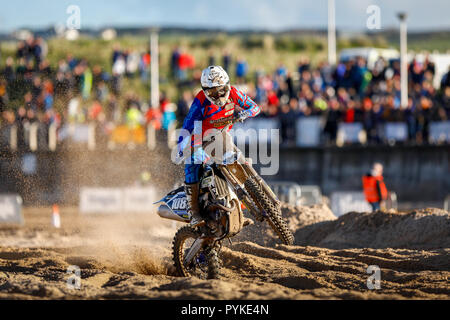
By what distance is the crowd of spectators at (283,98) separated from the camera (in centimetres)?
2447

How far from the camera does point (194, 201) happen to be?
29.0 ft

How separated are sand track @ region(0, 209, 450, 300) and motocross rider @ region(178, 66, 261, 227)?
1.04 metres

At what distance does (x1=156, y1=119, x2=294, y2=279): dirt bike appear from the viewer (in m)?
8.59

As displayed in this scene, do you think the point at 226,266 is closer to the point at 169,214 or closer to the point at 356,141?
the point at 169,214

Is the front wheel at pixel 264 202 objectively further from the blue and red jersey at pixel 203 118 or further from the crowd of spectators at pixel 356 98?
the crowd of spectators at pixel 356 98

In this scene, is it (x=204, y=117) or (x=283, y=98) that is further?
(x=283, y=98)

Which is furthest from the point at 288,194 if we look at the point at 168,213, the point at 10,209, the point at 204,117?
the point at 204,117

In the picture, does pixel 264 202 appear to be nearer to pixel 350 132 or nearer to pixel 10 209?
pixel 10 209

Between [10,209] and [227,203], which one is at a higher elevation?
[227,203]

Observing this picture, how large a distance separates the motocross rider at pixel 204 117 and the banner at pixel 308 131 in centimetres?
1628

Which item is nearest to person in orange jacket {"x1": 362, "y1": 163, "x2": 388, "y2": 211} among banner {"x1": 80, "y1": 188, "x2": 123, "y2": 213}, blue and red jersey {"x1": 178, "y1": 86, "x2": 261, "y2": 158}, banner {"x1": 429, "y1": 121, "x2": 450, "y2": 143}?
banner {"x1": 80, "y1": 188, "x2": 123, "y2": 213}

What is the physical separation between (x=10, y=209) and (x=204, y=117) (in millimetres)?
11476

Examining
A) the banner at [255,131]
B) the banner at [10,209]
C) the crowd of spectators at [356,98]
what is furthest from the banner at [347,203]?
the banner at [10,209]

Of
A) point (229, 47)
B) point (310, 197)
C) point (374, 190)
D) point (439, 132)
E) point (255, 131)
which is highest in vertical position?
point (229, 47)
